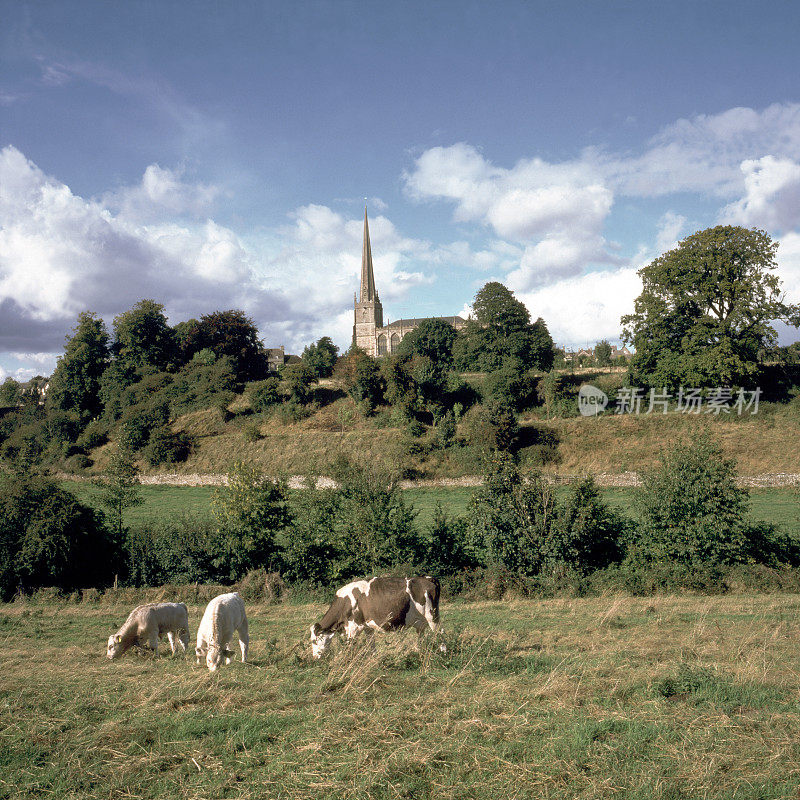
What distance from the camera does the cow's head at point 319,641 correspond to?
9.26m

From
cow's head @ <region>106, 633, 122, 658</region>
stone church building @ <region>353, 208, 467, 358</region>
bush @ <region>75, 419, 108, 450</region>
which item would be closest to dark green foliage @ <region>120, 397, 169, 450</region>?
bush @ <region>75, 419, 108, 450</region>

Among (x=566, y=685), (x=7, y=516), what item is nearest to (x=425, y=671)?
(x=566, y=685)

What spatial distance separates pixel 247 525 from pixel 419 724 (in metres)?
15.2

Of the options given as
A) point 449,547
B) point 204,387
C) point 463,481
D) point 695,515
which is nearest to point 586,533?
point 695,515

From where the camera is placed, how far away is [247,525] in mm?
19812

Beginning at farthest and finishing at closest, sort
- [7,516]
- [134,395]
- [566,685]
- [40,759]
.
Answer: [134,395], [7,516], [566,685], [40,759]

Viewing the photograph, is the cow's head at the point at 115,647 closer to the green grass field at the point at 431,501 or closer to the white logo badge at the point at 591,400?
the green grass field at the point at 431,501

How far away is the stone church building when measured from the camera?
119 metres

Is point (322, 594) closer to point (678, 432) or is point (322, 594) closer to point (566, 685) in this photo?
point (566, 685)

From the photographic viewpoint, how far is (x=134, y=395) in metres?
57.1

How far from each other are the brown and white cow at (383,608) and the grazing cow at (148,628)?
3.78 metres

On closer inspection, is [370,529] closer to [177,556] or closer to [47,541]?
[177,556]

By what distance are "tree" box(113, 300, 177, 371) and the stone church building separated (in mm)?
56322

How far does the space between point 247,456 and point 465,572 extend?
1249 inches
